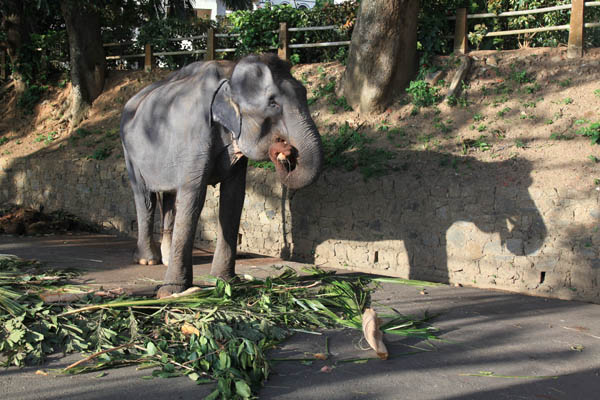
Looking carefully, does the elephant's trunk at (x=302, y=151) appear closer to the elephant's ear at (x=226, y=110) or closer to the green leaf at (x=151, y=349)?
the elephant's ear at (x=226, y=110)

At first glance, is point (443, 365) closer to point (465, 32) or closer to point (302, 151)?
point (302, 151)

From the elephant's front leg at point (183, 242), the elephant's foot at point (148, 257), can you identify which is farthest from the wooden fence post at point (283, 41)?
the elephant's front leg at point (183, 242)

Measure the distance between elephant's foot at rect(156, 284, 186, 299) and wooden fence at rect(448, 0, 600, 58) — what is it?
6997 millimetres

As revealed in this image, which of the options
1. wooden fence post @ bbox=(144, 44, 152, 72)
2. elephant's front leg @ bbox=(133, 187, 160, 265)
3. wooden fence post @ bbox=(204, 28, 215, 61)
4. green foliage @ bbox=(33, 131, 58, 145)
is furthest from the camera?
wooden fence post @ bbox=(144, 44, 152, 72)

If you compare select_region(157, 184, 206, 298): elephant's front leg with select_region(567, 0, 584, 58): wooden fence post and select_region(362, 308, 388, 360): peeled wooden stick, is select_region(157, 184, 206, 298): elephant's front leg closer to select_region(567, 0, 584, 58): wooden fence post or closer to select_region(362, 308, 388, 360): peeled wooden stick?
select_region(362, 308, 388, 360): peeled wooden stick

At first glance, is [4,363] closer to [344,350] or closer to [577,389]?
[344,350]

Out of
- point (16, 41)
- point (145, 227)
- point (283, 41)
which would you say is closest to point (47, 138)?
point (16, 41)

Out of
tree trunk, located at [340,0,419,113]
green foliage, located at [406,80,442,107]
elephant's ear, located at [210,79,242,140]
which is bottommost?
elephant's ear, located at [210,79,242,140]

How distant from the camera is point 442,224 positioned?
290 inches

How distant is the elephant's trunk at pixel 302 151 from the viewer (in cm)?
515

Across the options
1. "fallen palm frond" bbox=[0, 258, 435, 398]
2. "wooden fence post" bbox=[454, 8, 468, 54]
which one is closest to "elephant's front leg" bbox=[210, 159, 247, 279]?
"fallen palm frond" bbox=[0, 258, 435, 398]

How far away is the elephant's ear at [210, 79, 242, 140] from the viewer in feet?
17.9

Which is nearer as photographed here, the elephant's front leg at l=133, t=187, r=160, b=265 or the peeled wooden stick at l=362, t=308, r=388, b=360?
the peeled wooden stick at l=362, t=308, r=388, b=360

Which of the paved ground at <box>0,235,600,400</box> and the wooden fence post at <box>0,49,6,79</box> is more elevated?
the wooden fence post at <box>0,49,6,79</box>
